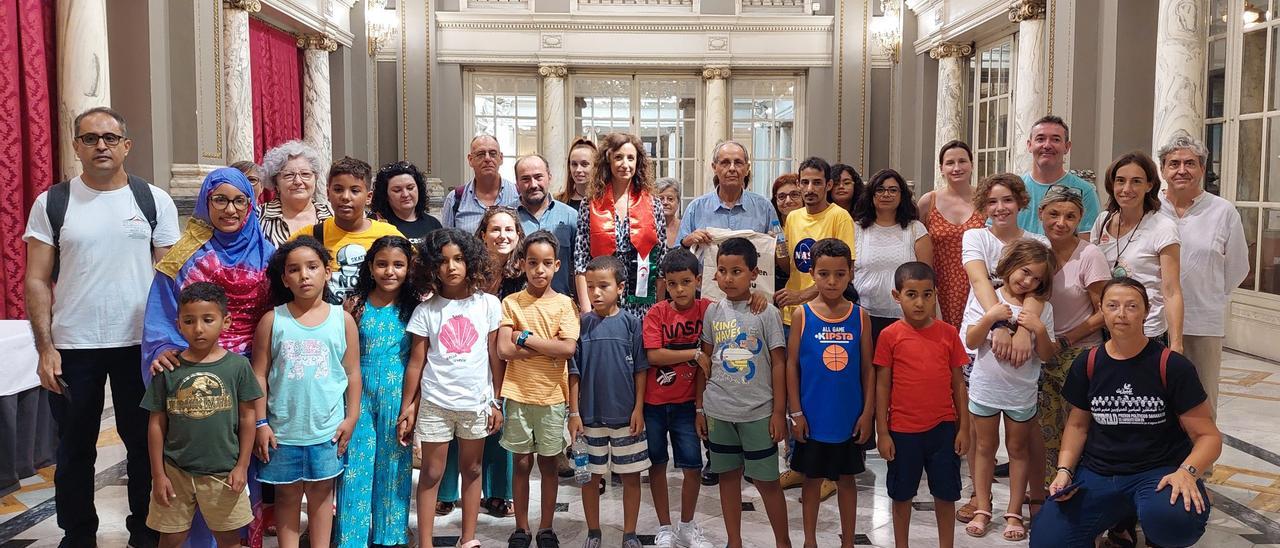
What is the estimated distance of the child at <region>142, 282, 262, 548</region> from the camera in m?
2.52

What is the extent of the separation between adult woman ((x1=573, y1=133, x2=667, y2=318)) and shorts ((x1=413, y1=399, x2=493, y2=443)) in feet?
2.70

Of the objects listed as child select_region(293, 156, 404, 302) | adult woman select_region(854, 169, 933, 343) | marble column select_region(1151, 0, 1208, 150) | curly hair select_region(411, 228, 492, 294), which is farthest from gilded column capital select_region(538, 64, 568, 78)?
curly hair select_region(411, 228, 492, 294)

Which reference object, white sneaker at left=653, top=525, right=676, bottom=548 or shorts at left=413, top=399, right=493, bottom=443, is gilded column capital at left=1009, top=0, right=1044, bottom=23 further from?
shorts at left=413, top=399, right=493, bottom=443

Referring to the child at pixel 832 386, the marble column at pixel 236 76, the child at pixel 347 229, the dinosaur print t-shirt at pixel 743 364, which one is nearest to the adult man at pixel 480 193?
the child at pixel 347 229

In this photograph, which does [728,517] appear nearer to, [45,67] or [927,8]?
[45,67]

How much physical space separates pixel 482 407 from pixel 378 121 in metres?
8.93

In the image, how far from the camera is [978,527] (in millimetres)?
3256

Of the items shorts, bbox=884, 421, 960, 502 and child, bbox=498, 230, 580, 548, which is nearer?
shorts, bbox=884, 421, 960, 502

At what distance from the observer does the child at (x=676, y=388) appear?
312 cm

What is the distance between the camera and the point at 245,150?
281 inches

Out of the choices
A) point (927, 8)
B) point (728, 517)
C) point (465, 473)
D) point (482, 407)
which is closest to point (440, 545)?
point (465, 473)

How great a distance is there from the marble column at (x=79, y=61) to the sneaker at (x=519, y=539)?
4175 millimetres

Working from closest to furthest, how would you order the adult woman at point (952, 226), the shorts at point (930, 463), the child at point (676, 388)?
the shorts at point (930, 463) < the child at point (676, 388) < the adult woman at point (952, 226)

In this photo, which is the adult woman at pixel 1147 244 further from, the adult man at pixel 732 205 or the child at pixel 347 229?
the child at pixel 347 229
